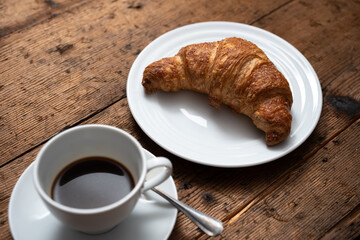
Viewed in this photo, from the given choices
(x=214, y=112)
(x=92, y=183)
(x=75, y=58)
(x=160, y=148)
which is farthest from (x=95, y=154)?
(x=75, y=58)


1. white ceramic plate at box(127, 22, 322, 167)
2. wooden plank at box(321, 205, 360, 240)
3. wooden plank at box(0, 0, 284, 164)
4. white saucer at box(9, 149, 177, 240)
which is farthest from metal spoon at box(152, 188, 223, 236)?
wooden plank at box(0, 0, 284, 164)

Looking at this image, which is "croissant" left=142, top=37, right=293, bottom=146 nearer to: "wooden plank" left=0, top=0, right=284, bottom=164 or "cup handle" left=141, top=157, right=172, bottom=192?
"wooden plank" left=0, top=0, right=284, bottom=164

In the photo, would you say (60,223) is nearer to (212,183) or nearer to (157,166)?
(157,166)

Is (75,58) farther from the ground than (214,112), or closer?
farther from the ground

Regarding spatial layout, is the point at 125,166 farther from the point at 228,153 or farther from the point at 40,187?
the point at 228,153

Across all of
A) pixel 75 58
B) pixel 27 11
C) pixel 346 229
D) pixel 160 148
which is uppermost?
pixel 27 11

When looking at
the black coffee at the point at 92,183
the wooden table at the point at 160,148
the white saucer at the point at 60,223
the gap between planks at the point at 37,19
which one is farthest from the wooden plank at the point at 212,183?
the gap between planks at the point at 37,19

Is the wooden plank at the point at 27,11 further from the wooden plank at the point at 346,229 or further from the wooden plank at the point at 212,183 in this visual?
the wooden plank at the point at 346,229
